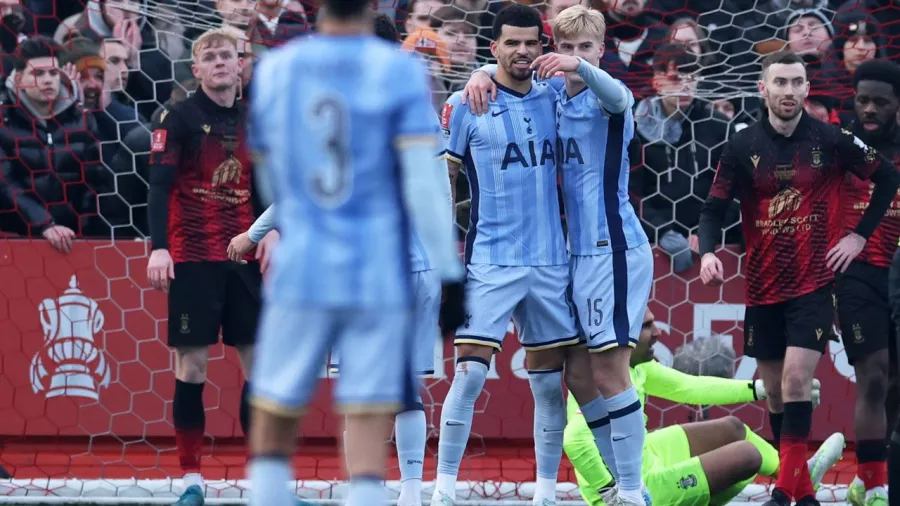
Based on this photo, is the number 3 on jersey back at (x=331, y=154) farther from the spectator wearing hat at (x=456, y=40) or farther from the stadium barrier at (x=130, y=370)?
the stadium barrier at (x=130, y=370)

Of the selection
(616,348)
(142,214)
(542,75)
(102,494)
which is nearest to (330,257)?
(542,75)

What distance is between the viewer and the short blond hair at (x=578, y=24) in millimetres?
5996

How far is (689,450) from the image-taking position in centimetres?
680

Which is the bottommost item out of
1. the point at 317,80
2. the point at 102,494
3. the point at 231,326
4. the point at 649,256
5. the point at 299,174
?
the point at 102,494

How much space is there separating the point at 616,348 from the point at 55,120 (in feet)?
12.0

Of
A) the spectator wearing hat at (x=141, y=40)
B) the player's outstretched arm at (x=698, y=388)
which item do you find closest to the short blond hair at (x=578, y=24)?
the player's outstretched arm at (x=698, y=388)

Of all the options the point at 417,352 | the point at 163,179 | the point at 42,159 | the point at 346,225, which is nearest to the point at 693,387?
the point at 417,352

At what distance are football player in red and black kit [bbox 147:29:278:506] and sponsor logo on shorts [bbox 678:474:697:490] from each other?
6.63 feet

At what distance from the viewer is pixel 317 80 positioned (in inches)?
148

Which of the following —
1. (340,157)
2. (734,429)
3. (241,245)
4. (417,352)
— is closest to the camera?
Answer: (340,157)

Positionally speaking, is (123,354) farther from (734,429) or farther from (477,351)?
(734,429)

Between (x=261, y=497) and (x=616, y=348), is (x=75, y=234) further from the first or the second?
(x=261, y=497)

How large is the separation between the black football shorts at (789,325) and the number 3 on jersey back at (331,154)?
11.1 feet

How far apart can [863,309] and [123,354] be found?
3925 mm
